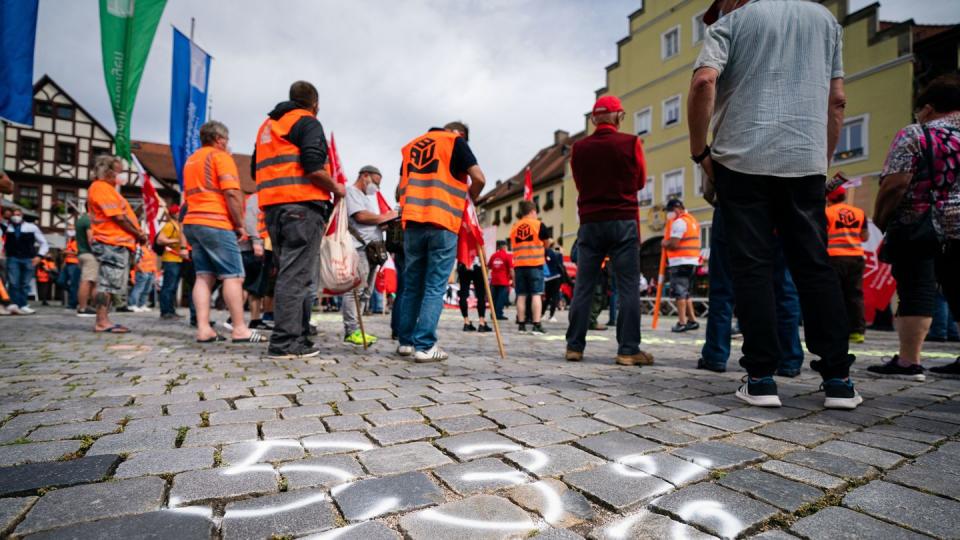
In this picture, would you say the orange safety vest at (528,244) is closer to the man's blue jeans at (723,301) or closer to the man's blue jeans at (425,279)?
the man's blue jeans at (425,279)

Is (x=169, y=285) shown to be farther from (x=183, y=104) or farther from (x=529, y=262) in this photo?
(x=529, y=262)

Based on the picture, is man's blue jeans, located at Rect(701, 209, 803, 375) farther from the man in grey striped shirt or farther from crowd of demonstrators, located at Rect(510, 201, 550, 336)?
crowd of demonstrators, located at Rect(510, 201, 550, 336)

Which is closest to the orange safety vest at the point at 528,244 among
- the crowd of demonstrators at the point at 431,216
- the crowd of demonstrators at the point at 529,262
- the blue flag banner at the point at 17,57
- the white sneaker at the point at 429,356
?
the crowd of demonstrators at the point at 529,262

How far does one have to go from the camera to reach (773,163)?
2.52 metres

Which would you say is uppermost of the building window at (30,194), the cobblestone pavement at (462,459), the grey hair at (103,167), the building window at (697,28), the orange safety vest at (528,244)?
the building window at (697,28)

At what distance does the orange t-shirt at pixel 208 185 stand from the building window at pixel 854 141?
19.2 m

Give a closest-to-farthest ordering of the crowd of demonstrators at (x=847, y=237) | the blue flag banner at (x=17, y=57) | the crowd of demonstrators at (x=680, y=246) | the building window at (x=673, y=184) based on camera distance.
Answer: the blue flag banner at (x=17, y=57) → the crowd of demonstrators at (x=847, y=237) → the crowd of demonstrators at (x=680, y=246) → the building window at (x=673, y=184)

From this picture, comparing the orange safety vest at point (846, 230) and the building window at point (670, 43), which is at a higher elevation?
the building window at point (670, 43)

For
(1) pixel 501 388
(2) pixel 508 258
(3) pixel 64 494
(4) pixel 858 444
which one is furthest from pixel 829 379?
(2) pixel 508 258

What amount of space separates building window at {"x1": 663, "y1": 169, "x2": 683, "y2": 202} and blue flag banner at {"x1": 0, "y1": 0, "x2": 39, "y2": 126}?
22.0 meters

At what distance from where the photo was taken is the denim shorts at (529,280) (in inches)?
304

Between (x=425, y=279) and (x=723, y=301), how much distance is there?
229 centimetres

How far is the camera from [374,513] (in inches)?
50.1

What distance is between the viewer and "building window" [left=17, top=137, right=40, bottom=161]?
33781 mm
